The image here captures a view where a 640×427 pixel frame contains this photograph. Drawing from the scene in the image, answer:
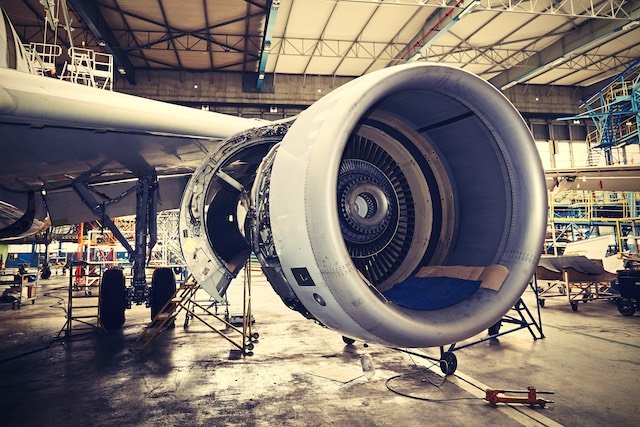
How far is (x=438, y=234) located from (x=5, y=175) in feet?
18.4

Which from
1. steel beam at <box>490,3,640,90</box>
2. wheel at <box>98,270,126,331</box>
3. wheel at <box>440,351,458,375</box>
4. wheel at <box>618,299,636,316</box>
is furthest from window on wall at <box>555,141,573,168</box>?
wheel at <box>98,270,126,331</box>

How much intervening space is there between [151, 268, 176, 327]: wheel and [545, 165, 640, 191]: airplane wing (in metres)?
Result: 8.04

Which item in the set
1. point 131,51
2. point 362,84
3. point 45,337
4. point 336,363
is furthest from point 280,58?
point 362,84

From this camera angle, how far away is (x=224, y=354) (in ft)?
21.1

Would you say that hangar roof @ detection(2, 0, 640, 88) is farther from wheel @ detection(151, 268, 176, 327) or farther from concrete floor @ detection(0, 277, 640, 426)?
concrete floor @ detection(0, 277, 640, 426)

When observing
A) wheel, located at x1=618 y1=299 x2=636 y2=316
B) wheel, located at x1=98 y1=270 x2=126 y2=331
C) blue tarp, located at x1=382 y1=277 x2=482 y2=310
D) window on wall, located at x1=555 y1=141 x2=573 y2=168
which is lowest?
wheel, located at x1=618 y1=299 x2=636 y2=316

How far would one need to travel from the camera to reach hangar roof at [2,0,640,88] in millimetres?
18609

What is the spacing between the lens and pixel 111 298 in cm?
866

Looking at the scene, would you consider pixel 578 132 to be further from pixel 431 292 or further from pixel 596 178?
pixel 431 292

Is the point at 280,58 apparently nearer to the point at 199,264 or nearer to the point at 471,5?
the point at 471,5

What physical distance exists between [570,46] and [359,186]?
25.6 metres

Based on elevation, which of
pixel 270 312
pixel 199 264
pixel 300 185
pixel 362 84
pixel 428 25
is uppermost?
pixel 428 25

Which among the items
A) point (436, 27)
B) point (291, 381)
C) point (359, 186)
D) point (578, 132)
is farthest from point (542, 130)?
point (359, 186)

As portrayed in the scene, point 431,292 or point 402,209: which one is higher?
point 402,209
